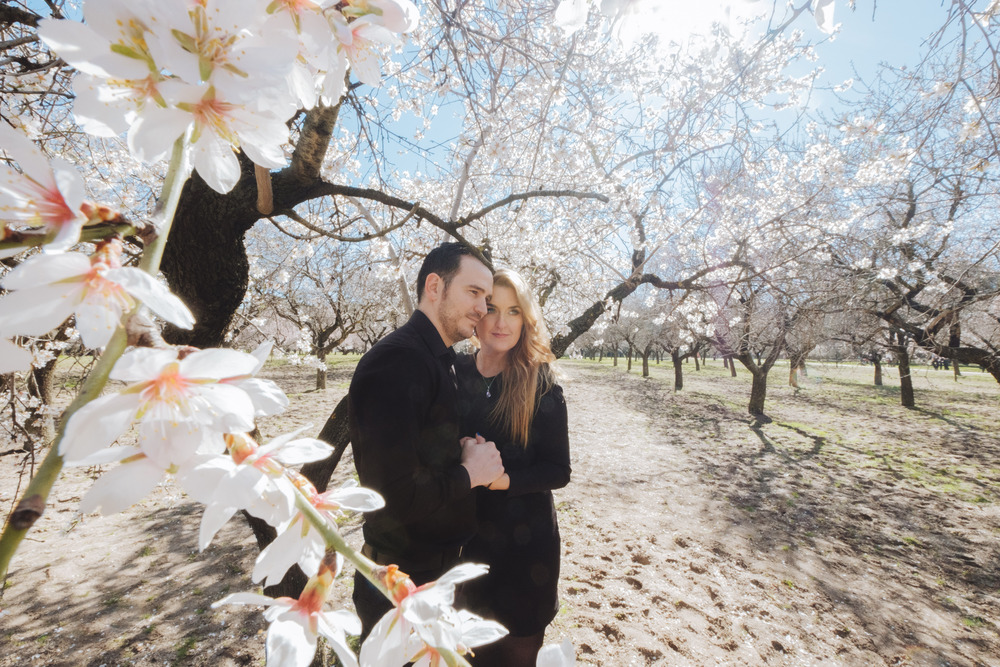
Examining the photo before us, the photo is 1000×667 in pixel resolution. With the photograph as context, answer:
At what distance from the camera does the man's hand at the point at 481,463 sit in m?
1.70

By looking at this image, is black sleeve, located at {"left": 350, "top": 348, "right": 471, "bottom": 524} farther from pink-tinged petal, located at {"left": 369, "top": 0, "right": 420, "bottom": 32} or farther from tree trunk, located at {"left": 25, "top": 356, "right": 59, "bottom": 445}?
tree trunk, located at {"left": 25, "top": 356, "right": 59, "bottom": 445}

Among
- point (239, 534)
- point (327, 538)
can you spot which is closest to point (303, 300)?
point (239, 534)

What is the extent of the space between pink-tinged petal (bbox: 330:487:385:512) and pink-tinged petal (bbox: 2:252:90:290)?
379 millimetres

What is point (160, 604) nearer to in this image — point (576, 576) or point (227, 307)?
point (227, 307)

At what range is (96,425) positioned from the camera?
1.22ft

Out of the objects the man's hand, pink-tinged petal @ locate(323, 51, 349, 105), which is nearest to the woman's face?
the man's hand

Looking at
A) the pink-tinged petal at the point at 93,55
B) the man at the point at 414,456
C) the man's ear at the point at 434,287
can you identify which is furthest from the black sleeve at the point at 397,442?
the pink-tinged petal at the point at 93,55

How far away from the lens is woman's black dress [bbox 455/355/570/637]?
205cm

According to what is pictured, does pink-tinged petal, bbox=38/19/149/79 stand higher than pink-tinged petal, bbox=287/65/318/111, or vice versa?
pink-tinged petal, bbox=287/65/318/111

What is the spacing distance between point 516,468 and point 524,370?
1.65 feet

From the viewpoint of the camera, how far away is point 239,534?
4879 millimetres

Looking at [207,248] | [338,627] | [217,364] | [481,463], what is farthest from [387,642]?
[207,248]

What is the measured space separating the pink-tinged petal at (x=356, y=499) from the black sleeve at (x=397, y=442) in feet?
3.27

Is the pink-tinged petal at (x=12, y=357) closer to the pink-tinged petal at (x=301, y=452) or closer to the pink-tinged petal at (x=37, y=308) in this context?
the pink-tinged petal at (x=37, y=308)
